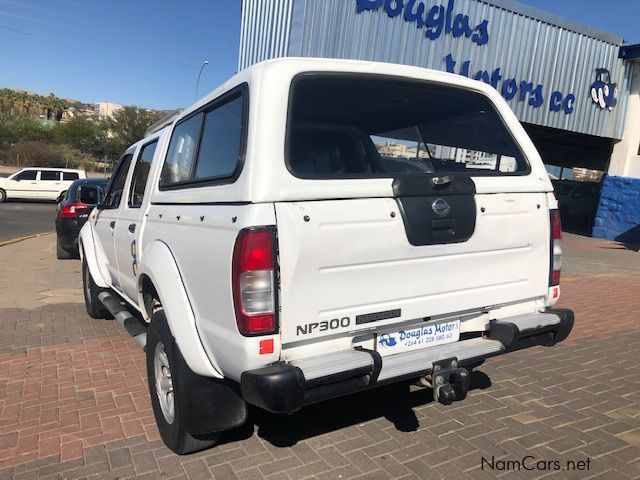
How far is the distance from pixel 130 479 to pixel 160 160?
2.08 m

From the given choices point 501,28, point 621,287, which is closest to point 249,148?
point 621,287

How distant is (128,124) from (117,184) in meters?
49.0

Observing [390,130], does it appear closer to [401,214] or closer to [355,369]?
[401,214]

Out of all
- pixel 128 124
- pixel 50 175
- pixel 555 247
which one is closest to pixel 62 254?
pixel 555 247

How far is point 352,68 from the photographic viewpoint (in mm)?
2785

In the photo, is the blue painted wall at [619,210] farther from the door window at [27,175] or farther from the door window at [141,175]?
the door window at [27,175]

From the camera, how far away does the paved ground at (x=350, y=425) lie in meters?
2.84

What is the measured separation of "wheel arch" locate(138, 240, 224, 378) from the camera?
101 inches

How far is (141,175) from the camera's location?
412 centimetres

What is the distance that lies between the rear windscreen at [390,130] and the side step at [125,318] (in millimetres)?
1711

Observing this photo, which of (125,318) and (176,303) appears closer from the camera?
(176,303)

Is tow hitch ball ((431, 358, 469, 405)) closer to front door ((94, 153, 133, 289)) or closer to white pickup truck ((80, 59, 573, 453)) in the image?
white pickup truck ((80, 59, 573, 453))

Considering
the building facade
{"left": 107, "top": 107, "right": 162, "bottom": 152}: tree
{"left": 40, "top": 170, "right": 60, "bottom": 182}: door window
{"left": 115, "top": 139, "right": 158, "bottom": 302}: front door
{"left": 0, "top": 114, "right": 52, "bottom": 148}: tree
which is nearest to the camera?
{"left": 115, "top": 139, "right": 158, "bottom": 302}: front door

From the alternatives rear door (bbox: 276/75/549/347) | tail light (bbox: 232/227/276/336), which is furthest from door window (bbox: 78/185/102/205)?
tail light (bbox: 232/227/276/336)
